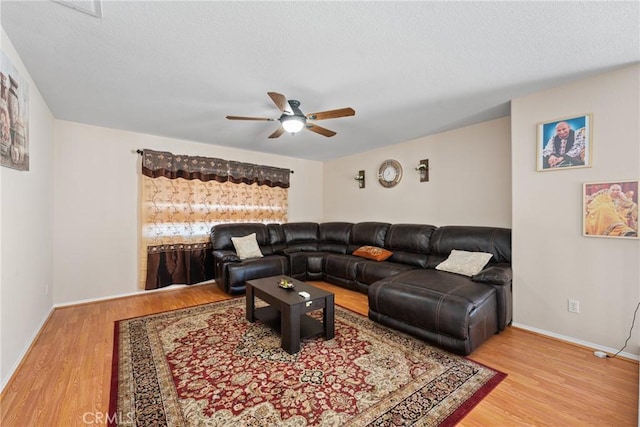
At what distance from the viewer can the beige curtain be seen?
3982mm

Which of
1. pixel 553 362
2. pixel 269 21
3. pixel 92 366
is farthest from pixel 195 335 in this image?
pixel 553 362

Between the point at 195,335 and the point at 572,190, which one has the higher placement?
the point at 572,190

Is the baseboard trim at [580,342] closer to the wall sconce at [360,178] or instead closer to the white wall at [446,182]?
the white wall at [446,182]

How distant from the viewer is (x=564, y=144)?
2.55m

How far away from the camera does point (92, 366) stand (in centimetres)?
211

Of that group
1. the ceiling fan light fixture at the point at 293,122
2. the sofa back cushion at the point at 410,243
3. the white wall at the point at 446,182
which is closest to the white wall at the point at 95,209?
the ceiling fan light fixture at the point at 293,122

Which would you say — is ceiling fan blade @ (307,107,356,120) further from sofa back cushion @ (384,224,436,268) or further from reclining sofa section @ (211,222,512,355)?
sofa back cushion @ (384,224,436,268)

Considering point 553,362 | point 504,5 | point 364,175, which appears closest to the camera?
point 504,5

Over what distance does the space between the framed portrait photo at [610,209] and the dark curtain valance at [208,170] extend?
14.6 feet

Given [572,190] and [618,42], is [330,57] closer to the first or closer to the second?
[618,42]

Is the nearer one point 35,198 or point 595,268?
point 595,268

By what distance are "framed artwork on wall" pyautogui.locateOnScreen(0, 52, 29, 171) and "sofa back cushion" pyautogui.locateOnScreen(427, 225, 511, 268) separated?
14.0 ft

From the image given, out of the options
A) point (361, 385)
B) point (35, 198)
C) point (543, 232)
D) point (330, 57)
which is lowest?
point (361, 385)

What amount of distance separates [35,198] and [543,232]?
5017 millimetres
